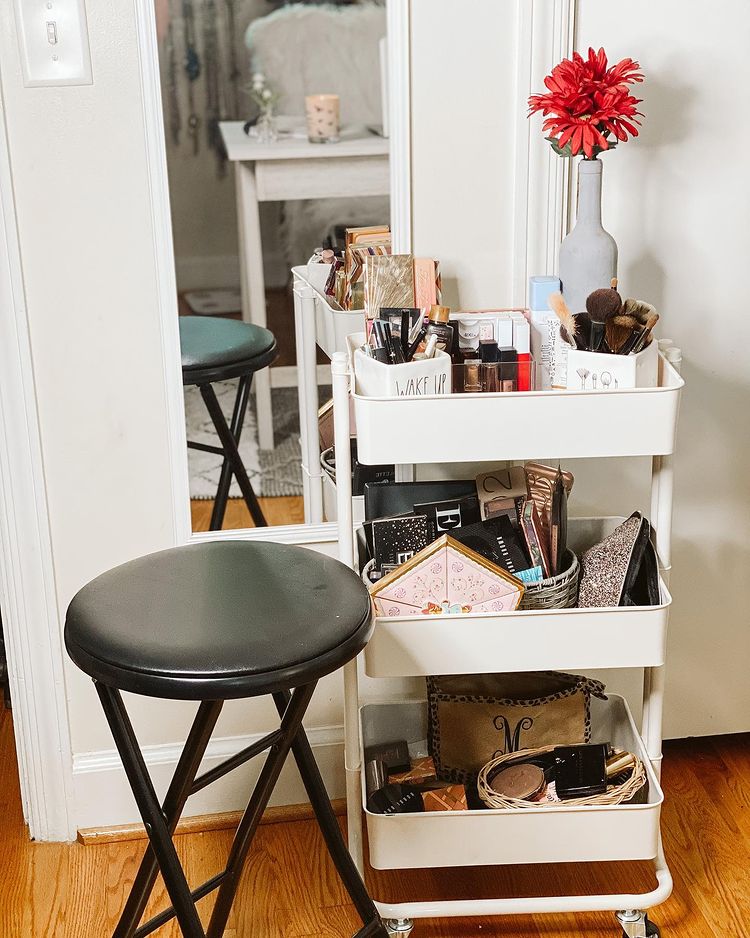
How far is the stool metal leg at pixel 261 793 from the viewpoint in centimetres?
136

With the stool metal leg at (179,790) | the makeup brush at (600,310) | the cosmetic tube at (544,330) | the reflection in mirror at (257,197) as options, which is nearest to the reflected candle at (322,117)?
the reflection in mirror at (257,197)

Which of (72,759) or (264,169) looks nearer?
(264,169)

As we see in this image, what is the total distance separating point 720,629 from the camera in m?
2.08

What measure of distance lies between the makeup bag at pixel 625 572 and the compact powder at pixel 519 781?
11.1 inches

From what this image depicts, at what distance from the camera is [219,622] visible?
4.21ft

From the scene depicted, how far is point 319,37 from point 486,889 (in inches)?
53.5

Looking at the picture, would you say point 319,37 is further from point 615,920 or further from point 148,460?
point 615,920

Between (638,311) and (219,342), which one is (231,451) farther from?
(638,311)

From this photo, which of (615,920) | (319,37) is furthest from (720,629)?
(319,37)

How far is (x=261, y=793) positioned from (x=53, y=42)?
1.09 meters

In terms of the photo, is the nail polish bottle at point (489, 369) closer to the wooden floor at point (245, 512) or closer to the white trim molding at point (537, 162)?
the white trim molding at point (537, 162)

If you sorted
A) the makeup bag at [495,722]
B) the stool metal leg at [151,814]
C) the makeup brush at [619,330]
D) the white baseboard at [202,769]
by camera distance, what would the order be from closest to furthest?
the stool metal leg at [151,814]
the makeup brush at [619,330]
the makeup bag at [495,722]
the white baseboard at [202,769]

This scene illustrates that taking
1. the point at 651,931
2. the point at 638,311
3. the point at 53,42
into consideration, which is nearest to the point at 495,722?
the point at 651,931

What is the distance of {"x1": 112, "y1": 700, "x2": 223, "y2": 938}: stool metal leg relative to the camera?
4.41 feet
